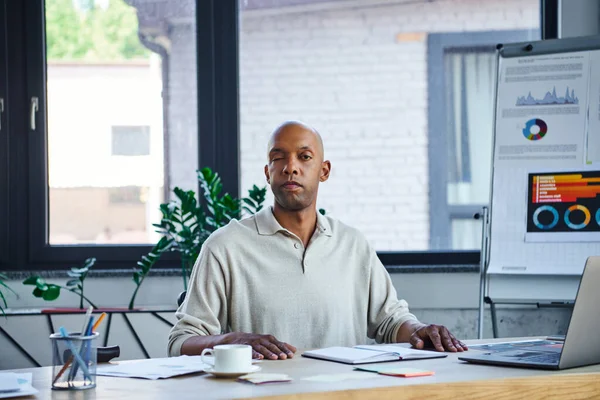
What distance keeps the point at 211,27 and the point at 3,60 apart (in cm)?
92

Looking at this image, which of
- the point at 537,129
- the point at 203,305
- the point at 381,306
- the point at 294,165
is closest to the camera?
the point at 203,305

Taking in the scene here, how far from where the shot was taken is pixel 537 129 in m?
3.33

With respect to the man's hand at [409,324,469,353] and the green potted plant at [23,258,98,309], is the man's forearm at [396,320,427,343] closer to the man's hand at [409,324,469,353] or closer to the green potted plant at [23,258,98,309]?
the man's hand at [409,324,469,353]

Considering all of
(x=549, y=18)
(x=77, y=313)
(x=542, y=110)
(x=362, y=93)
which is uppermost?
(x=549, y=18)

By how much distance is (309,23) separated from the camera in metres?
3.87

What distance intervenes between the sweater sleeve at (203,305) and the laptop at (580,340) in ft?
2.34

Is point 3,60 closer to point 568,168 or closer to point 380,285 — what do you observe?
point 380,285

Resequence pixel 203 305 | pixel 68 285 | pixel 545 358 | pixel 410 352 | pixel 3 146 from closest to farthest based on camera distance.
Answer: pixel 545 358 → pixel 410 352 → pixel 203 305 → pixel 68 285 → pixel 3 146

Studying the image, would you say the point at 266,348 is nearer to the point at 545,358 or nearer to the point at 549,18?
the point at 545,358

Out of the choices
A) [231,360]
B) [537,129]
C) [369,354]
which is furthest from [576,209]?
[231,360]

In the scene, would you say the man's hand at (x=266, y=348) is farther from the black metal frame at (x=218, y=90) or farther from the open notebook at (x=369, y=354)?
the black metal frame at (x=218, y=90)

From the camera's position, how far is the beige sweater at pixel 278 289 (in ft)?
7.86

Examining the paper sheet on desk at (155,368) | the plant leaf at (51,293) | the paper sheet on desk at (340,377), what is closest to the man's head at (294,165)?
the paper sheet on desk at (155,368)

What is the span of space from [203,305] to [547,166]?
161 centimetres
